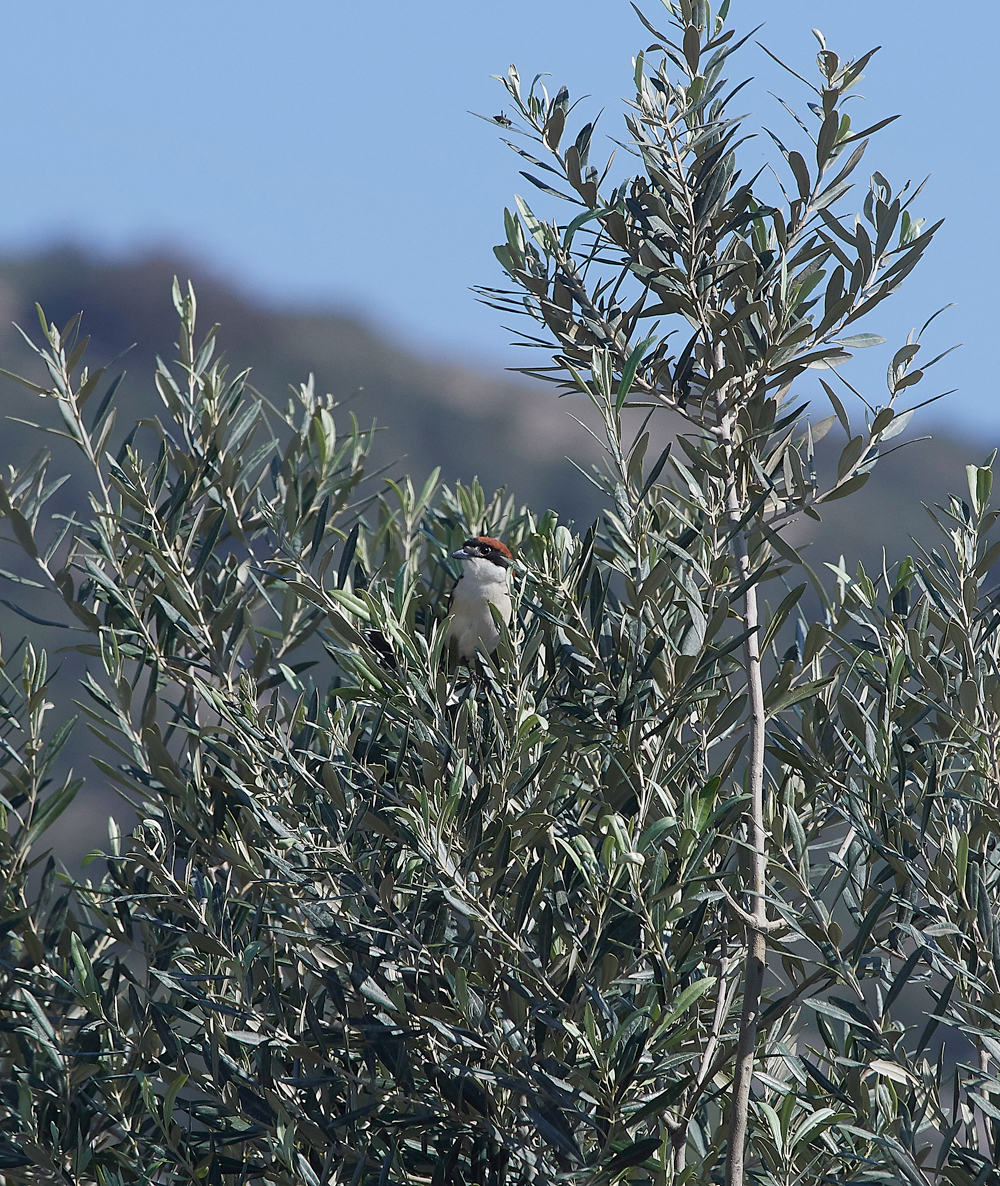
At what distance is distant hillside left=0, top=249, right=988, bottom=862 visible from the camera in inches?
2768

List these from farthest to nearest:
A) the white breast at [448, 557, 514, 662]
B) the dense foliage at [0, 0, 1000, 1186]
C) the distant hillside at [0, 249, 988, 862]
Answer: the distant hillside at [0, 249, 988, 862], the white breast at [448, 557, 514, 662], the dense foliage at [0, 0, 1000, 1186]

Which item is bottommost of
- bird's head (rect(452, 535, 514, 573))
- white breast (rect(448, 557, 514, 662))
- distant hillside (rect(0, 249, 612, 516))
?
distant hillside (rect(0, 249, 612, 516))

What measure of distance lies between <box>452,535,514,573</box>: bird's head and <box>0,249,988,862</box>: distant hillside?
5281 centimetres

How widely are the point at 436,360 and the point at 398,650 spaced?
10977cm

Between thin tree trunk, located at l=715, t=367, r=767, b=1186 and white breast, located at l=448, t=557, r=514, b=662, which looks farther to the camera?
white breast, located at l=448, t=557, r=514, b=662

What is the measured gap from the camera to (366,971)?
3.66 m

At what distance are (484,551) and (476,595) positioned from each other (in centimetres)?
27

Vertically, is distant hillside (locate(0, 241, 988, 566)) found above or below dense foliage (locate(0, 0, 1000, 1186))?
below

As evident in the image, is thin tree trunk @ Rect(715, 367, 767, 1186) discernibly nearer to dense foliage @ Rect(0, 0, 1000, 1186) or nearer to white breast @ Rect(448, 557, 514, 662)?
dense foliage @ Rect(0, 0, 1000, 1186)

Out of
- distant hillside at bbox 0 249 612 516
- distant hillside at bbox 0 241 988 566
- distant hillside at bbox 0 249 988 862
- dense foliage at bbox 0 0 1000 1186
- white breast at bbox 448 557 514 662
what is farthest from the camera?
distant hillside at bbox 0 249 612 516

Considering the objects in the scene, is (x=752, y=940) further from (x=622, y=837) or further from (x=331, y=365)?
(x=331, y=365)

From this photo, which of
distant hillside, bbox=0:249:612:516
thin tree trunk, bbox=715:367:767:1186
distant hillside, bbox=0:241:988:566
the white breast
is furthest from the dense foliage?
distant hillside, bbox=0:249:612:516

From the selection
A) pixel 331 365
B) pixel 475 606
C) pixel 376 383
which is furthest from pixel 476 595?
pixel 331 365

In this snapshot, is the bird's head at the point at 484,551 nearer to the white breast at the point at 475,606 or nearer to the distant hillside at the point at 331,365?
the white breast at the point at 475,606
